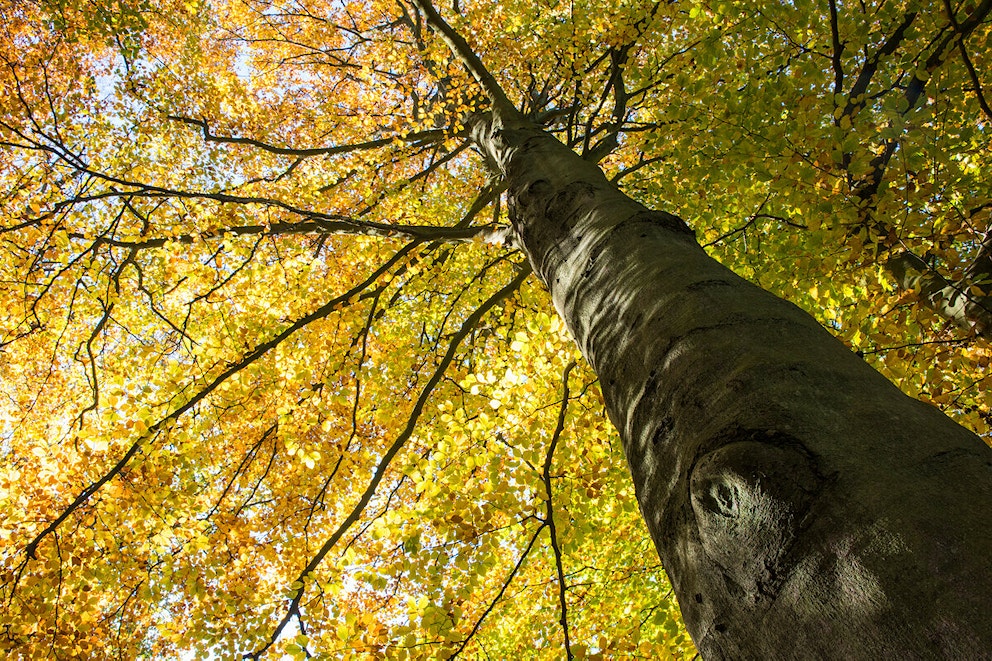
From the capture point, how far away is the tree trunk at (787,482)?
60cm

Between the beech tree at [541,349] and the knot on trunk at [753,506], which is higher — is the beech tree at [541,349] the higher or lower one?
the higher one

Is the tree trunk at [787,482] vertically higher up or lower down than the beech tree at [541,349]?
lower down

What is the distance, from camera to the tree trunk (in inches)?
23.6

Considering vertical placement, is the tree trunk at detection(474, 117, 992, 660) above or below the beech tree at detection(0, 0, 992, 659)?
below

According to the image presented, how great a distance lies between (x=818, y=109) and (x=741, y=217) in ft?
7.25

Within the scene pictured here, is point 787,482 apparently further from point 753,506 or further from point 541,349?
point 541,349

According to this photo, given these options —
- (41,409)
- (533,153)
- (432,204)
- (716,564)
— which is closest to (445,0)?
(432,204)

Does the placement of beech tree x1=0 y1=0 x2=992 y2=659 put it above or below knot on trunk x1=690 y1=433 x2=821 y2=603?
above

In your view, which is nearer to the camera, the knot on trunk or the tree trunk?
the tree trunk

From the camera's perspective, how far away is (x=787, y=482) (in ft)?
2.54

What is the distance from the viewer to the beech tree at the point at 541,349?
817 millimetres

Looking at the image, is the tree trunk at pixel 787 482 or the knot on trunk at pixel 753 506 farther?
the knot on trunk at pixel 753 506

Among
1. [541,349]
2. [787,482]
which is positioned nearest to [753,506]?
[787,482]

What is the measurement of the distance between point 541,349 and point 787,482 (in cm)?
283
